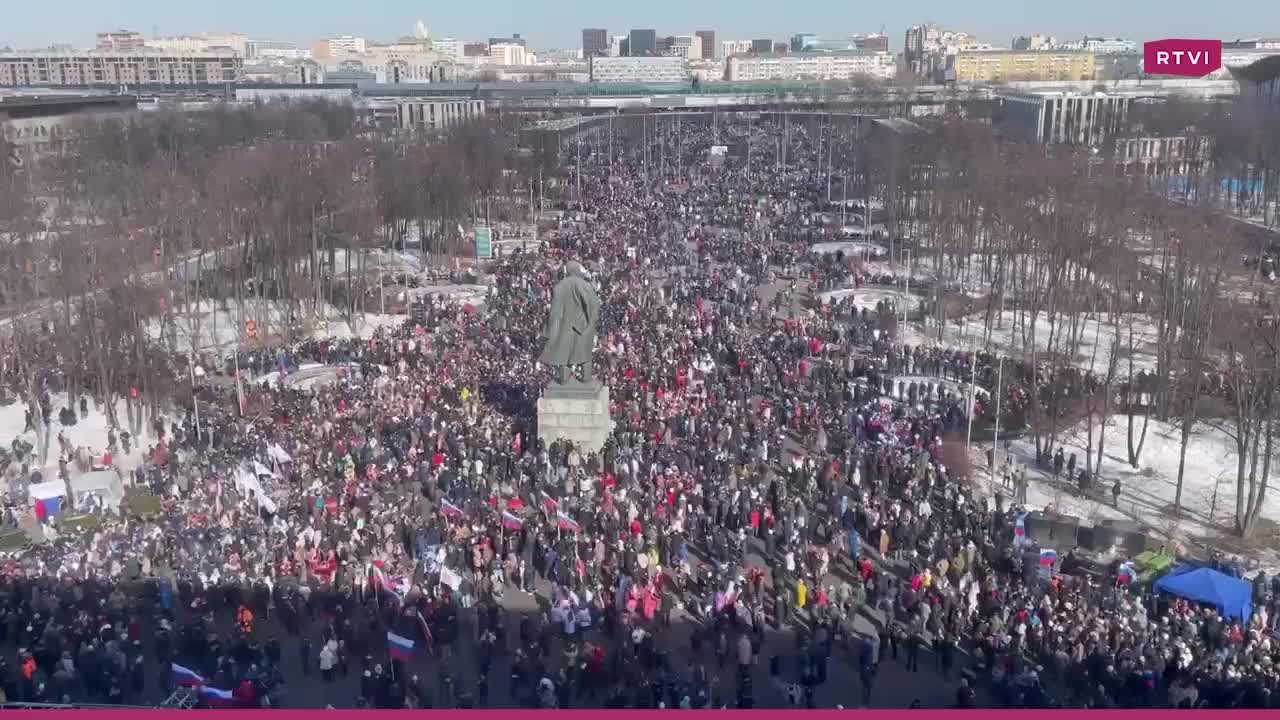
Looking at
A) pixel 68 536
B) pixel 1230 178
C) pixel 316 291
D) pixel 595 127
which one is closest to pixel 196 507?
pixel 68 536

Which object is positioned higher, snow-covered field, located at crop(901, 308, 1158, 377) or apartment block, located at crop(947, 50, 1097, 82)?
apartment block, located at crop(947, 50, 1097, 82)

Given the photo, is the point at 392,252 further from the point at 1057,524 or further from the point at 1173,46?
the point at 1057,524

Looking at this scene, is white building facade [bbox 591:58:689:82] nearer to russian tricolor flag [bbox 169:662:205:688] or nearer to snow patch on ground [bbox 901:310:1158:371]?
snow patch on ground [bbox 901:310:1158:371]

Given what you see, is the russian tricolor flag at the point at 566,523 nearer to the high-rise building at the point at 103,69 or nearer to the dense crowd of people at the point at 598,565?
the dense crowd of people at the point at 598,565

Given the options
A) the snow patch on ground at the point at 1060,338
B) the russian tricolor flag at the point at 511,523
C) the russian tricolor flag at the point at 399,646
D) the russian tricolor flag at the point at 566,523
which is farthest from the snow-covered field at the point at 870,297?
the russian tricolor flag at the point at 399,646

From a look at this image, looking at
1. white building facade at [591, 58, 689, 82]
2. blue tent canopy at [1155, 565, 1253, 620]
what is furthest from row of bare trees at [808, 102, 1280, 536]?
white building facade at [591, 58, 689, 82]

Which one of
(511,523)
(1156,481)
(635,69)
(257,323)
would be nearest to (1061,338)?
(1156,481)

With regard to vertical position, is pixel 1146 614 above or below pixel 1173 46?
below
